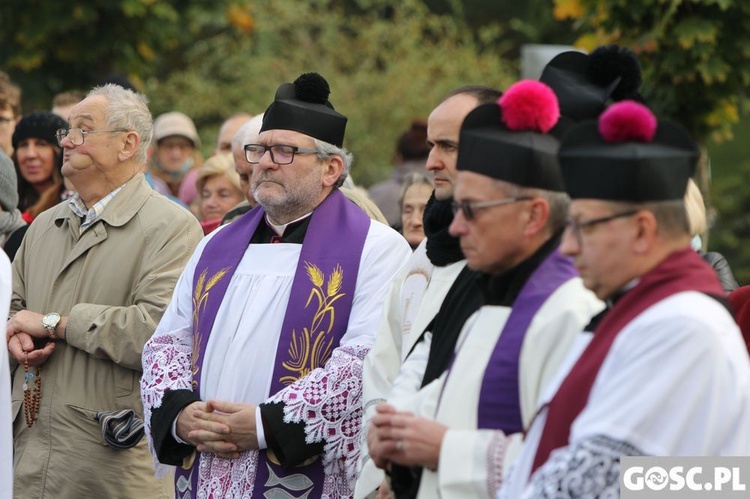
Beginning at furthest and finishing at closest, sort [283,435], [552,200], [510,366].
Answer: [283,435] < [552,200] < [510,366]

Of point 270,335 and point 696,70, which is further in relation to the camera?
point 696,70

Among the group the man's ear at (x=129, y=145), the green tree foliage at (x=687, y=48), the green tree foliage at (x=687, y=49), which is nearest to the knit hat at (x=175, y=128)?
the green tree foliage at (x=687, y=49)

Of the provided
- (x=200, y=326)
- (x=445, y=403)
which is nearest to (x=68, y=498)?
(x=200, y=326)

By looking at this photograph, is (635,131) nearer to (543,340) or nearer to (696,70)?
(543,340)

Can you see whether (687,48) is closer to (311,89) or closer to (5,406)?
(311,89)

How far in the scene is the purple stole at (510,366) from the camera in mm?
3793

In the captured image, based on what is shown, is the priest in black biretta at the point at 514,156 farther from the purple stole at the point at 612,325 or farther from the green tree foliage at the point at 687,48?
the green tree foliage at the point at 687,48

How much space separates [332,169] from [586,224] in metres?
2.53

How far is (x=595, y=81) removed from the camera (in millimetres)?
Result: 4516

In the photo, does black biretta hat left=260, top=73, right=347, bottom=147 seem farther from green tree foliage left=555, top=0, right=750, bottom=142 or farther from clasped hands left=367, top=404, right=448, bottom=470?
green tree foliage left=555, top=0, right=750, bottom=142

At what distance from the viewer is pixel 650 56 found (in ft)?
30.2

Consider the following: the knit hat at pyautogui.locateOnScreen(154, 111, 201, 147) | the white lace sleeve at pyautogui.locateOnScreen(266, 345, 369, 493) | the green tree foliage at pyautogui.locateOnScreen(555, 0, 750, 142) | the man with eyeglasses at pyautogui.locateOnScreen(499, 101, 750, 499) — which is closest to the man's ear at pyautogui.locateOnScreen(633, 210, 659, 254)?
the man with eyeglasses at pyautogui.locateOnScreen(499, 101, 750, 499)

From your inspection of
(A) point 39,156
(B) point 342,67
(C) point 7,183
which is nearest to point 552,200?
(C) point 7,183

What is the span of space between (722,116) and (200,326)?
5.18m
